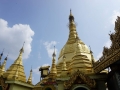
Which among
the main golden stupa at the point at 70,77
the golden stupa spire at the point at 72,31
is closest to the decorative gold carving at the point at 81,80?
the main golden stupa at the point at 70,77

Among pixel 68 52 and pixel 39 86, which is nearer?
pixel 39 86

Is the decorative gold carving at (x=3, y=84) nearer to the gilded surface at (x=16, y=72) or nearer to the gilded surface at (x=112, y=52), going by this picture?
the gilded surface at (x=16, y=72)

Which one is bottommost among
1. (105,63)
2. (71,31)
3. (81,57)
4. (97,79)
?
(97,79)

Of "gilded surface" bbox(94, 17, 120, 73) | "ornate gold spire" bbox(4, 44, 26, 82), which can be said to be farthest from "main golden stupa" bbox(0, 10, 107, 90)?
"gilded surface" bbox(94, 17, 120, 73)

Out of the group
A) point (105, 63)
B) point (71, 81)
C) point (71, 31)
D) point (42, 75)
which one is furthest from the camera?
point (71, 31)

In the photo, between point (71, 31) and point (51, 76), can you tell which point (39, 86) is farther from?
point (71, 31)

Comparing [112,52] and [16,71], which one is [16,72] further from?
[112,52]

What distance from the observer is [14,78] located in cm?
1452

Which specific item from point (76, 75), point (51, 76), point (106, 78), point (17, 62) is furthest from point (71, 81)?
point (17, 62)

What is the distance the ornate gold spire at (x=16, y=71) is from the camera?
15419mm

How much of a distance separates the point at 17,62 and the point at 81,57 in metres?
8.85

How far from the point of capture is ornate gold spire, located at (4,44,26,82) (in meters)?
15.4

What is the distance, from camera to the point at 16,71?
15.8 meters

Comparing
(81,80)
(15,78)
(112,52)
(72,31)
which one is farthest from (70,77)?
(72,31)
